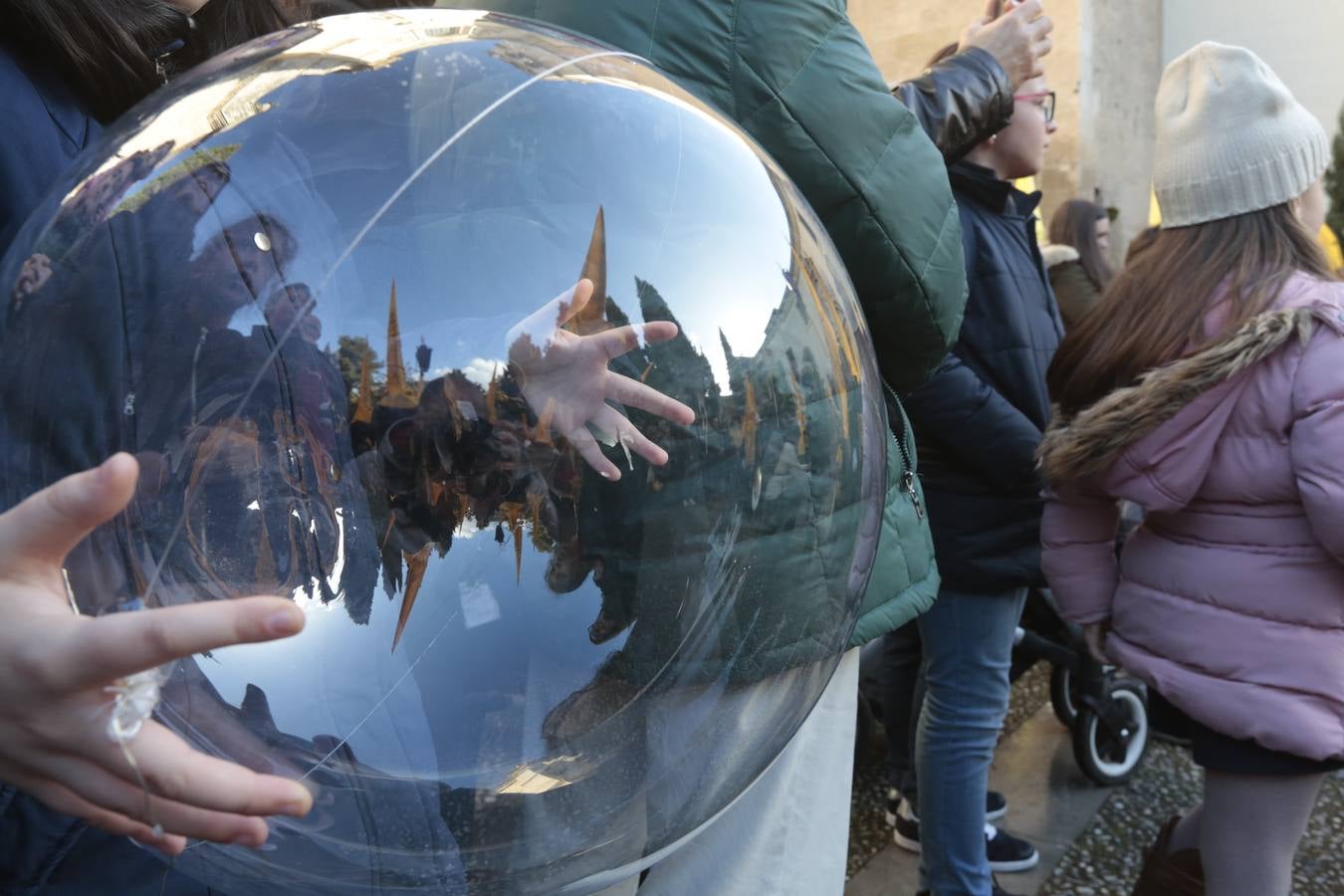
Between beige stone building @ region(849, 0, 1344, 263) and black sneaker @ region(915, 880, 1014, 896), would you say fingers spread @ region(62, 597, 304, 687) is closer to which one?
black sneaker @ region(915, 880, 1014, 896)

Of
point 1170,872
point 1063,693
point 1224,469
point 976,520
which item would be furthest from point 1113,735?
point 1224,469

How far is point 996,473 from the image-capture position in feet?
8.18

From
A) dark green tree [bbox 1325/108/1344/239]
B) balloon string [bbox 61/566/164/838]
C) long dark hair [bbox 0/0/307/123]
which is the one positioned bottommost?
dark green tree [bbox 1325/108/1344/239]

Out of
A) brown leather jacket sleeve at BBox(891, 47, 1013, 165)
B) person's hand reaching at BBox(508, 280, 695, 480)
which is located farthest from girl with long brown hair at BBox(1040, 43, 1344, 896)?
person's hand reaching at BBox(508, 280, 695, 480)

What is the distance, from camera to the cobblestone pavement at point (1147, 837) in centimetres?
294

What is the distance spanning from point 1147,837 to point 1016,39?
7.78ft

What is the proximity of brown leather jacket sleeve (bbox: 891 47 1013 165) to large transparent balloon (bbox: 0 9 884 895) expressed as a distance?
4.37 feet

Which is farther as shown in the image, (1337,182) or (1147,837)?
(1337,182)

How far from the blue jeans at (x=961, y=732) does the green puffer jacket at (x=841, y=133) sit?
102cm

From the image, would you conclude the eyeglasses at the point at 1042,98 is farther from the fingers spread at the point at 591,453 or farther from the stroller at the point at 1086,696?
the fingers spread at the point at 591,453

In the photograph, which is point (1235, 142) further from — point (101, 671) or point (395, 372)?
point (101, 671)

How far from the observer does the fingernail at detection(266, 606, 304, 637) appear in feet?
1.79

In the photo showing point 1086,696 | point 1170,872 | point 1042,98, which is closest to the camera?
point 1170,872

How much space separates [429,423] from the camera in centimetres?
70
